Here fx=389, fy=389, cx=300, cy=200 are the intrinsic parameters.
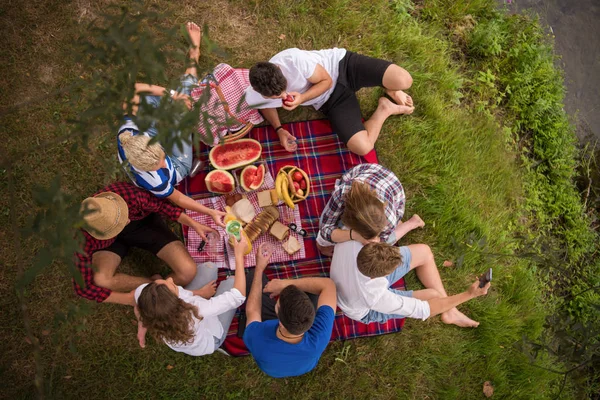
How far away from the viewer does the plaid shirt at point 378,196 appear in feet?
12.2

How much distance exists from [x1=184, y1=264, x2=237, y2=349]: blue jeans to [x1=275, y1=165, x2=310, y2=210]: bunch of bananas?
1.04 meters

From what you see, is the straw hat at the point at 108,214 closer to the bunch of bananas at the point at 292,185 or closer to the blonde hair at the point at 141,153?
the blonde hair at the point at 141,153

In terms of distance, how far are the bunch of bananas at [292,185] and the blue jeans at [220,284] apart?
3.42ft

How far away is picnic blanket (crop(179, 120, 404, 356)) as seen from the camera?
426cm

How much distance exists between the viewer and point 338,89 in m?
4.50

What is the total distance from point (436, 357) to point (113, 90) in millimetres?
4256

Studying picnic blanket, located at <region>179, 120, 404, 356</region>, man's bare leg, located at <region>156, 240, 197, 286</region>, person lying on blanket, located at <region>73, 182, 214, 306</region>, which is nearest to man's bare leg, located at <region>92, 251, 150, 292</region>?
person lying on blanket, located at <region>73, 182, 214, 306</region>

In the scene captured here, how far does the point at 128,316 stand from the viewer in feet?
14.3

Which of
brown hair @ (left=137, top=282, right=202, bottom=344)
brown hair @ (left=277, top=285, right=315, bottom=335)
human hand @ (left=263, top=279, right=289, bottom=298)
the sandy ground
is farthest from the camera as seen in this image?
the sandy ground

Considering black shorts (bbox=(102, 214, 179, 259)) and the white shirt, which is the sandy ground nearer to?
the white shirt

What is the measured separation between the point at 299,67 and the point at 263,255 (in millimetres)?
2049

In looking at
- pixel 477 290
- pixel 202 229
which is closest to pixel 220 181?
pixel 202 229

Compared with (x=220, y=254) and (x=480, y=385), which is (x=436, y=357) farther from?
(x=220, y=254)

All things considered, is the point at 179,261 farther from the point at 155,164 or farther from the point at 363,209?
the point at 363,209
